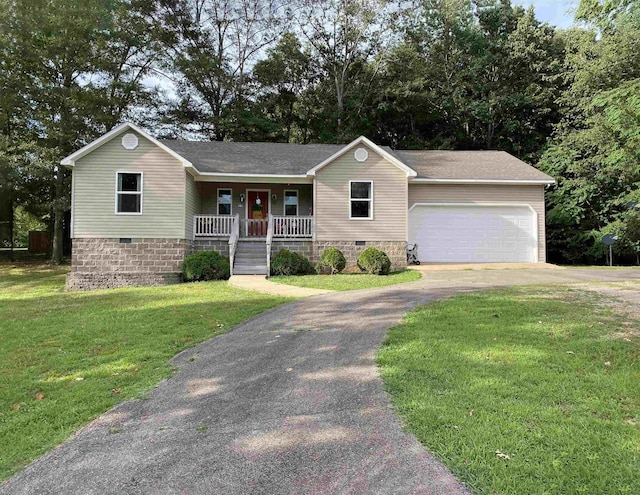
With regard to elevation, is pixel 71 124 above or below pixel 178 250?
above

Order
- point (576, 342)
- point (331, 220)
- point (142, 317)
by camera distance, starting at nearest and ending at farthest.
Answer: point (576, 342) < point (142, 317) < point (331, 220)

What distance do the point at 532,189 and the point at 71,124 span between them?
21079 millimetres

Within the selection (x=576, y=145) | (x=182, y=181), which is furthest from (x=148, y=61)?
(x=576, y=145)

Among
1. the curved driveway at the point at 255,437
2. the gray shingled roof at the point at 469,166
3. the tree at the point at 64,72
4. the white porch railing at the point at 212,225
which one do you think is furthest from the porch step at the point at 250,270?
the tree at the point at 64,72

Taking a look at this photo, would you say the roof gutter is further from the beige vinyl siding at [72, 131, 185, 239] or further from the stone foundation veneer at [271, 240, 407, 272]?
the beige vinyl siding at [72, 131, 185, 239]

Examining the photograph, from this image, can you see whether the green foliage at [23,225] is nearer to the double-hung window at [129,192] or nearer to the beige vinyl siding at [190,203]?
the double-hung window at [129,192]

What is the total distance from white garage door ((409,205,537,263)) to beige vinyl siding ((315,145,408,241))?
139 centimetres

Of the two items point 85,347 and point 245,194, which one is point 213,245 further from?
point 85,347

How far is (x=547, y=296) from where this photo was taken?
807 cm

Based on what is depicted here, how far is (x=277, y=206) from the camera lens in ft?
55.4

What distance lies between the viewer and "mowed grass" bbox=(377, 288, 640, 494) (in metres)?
2.43

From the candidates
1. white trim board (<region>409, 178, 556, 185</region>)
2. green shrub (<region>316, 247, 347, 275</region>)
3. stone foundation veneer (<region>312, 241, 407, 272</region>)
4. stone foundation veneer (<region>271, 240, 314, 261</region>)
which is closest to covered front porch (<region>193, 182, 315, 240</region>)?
stone foundation veneer (<region>271, 240, 314, 261</region>)

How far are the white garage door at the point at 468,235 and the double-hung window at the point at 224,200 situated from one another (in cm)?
761

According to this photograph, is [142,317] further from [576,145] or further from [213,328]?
[576,145]
